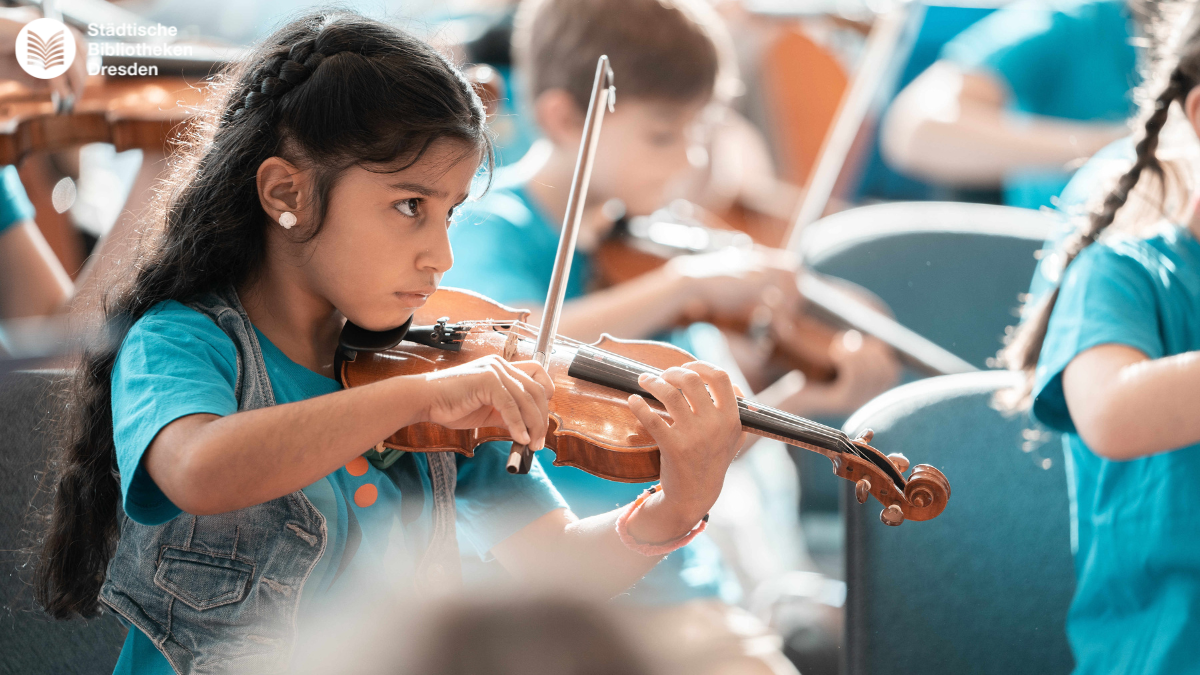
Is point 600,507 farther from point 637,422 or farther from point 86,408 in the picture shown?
point 86,408

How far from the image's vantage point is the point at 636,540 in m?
0.63

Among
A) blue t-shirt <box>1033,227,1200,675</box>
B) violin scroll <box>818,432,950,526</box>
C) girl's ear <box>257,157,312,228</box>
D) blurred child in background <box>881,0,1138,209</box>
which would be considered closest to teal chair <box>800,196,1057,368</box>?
blurred child in background <box>881,0,1138,209</box>

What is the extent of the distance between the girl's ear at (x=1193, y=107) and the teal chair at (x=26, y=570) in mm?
877

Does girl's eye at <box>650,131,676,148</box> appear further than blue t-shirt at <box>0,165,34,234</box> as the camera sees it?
Yes

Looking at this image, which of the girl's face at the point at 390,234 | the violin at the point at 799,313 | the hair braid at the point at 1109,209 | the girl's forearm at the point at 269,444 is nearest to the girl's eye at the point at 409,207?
the girl's face at the point at 390,234

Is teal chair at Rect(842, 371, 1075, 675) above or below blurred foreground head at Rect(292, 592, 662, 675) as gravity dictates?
above

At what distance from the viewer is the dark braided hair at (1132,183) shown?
0.80m

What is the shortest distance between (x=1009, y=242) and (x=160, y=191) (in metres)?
1.12

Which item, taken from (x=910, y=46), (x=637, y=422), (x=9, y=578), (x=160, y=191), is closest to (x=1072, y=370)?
(x=637, y=422)

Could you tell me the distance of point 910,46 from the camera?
2.32 m

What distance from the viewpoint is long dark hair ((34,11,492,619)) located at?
0.54 m

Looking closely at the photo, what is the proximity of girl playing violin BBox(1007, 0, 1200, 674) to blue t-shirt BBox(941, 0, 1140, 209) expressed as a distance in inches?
31.7

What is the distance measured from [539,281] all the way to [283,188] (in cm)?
47

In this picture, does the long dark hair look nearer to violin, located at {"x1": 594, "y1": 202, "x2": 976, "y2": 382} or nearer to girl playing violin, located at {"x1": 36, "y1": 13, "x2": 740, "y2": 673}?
girl playing violin, located at {"x1": 36, "y1": 13, "x2": 740, "y2": 673}
